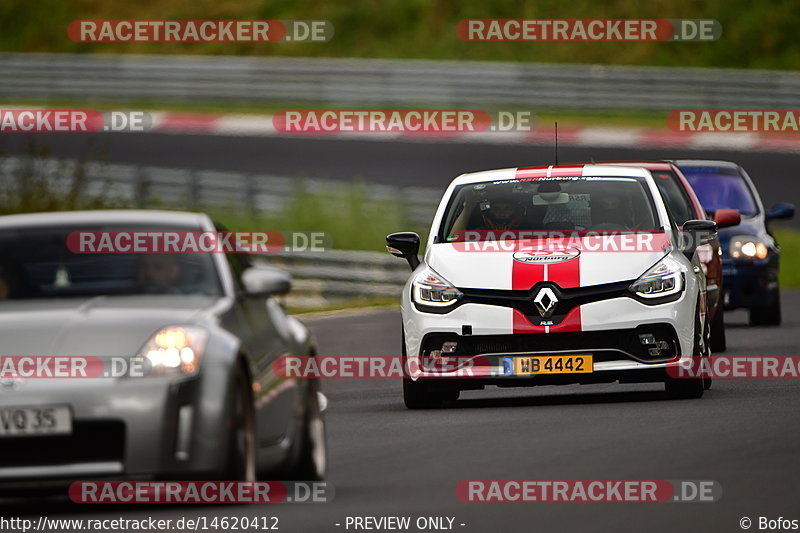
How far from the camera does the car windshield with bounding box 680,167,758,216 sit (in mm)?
20141

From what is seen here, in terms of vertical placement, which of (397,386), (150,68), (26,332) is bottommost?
(397,386)

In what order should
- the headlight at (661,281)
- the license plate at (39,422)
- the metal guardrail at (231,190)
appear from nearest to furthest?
the license plate at (39,422), the headlight at (661,281), the metal guardrail at (231,190)

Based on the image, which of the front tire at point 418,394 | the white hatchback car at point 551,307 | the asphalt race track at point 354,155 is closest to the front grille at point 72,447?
the white hatchback car at point 551,307

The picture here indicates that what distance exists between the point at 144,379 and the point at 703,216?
365 inches

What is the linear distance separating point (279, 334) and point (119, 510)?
1238 mm

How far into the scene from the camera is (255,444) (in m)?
8.84

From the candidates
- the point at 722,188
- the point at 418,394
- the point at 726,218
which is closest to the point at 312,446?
the point at 418,394

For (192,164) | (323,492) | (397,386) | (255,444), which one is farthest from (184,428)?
(192,164)

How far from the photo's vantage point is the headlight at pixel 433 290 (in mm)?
13141

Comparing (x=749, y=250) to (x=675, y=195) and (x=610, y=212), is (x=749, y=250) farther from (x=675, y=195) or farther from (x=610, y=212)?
(x=610, y=212)

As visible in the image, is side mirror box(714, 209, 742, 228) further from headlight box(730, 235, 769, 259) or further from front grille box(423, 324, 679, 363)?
front grille box(423, 324, 679, 363)

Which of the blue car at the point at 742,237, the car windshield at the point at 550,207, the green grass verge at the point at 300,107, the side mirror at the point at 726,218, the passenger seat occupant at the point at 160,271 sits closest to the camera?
the passenger seat occupant at the point at 160,271

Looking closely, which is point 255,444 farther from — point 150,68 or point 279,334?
point 150,68

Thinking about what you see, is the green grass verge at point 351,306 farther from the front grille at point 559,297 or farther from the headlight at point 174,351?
the headlight at point 174,351
